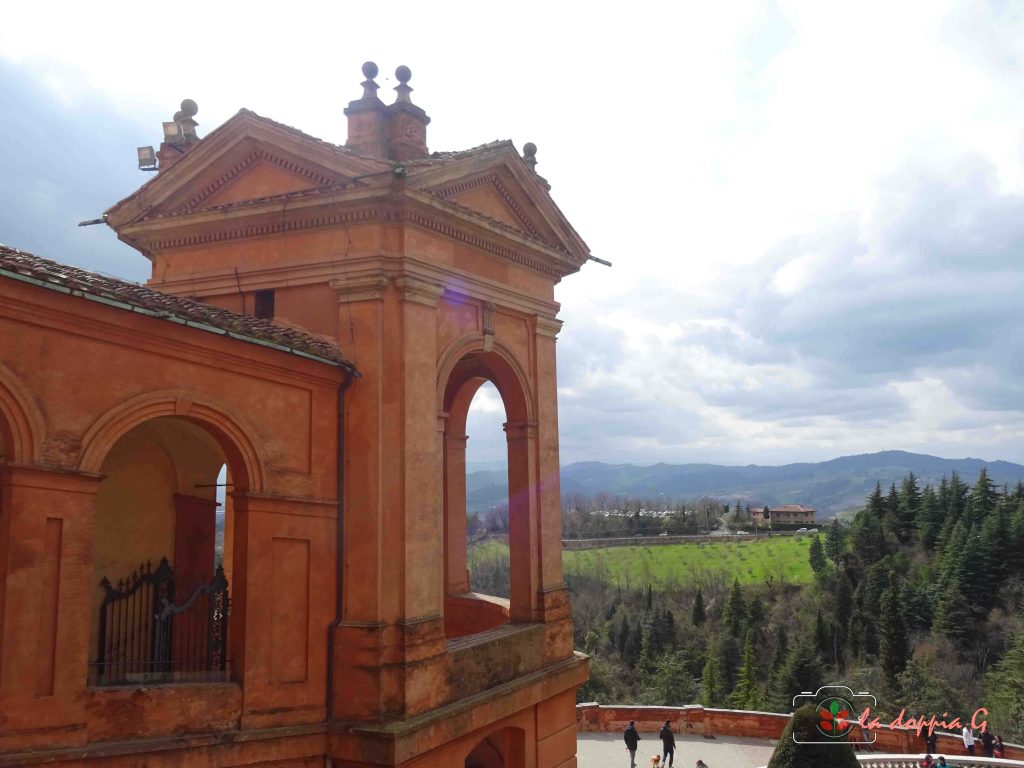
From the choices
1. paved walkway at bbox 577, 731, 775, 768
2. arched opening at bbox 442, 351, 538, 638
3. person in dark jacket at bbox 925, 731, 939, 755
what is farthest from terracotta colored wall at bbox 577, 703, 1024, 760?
arched opening at bbox 442, 351, 538, 638

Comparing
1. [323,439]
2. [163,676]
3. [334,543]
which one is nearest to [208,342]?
[323,439]

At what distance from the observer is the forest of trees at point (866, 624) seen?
202ft

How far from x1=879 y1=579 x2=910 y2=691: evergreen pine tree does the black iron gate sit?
63.0 m

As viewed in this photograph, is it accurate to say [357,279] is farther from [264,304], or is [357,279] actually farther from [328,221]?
[264,304]

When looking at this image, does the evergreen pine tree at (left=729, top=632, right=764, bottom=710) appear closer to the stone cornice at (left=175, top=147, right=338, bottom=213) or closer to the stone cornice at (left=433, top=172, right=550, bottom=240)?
the stone cornice at (left=433, top=172, right=550, bottom=240)

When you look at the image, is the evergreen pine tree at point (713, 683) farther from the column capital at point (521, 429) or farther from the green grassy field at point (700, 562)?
the column capital at point (521, 429)

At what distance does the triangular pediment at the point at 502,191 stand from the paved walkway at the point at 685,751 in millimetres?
15017

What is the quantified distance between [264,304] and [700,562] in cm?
11911

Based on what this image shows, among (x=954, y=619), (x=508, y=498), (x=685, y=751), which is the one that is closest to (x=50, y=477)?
(x=508, y=498)

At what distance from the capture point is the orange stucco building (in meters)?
8.09

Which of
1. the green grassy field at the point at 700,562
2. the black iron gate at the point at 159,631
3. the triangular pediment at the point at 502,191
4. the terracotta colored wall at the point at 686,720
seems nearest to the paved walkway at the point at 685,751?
the terracotta colored wall at the point at 686,720

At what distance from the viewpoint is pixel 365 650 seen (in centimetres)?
1063

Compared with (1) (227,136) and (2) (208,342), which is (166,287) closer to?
(1) (227,136)

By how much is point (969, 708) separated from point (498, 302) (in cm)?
5552
